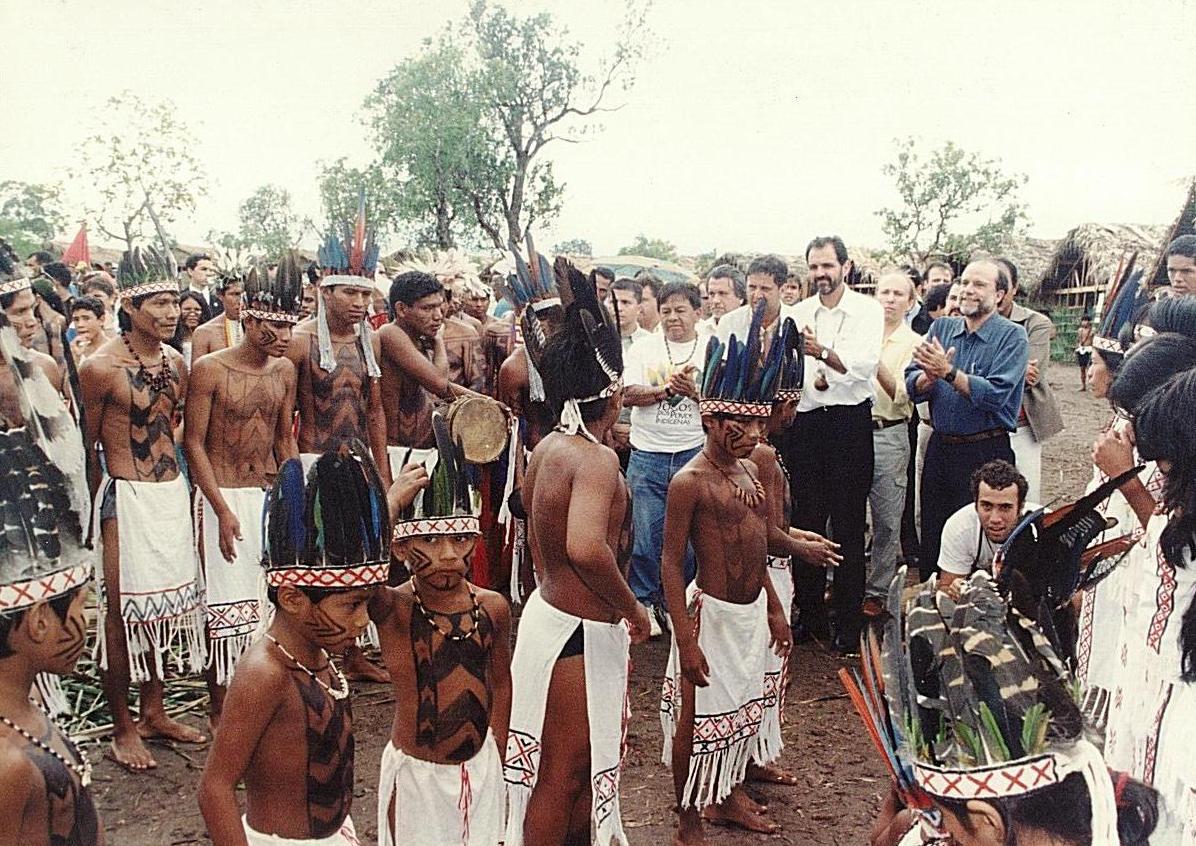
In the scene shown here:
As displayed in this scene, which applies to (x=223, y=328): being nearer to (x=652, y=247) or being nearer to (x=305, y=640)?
(x=305, y=640)

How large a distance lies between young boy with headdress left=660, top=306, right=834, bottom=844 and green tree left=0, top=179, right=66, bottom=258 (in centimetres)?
421

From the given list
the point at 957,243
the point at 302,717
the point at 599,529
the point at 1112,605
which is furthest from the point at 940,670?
the point at 957,243

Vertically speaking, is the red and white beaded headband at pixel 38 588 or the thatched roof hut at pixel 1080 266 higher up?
the thatched roof hut at pixel 1080 266

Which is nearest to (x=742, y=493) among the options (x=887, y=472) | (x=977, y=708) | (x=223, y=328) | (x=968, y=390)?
(x=977, y=708)

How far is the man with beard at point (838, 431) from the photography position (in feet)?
17.7

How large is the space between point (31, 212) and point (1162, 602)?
7.27 meters

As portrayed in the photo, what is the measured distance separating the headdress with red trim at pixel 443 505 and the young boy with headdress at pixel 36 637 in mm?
991

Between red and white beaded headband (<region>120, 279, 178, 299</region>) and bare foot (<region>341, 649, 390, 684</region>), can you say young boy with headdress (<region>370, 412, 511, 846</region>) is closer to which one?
red and white beaded headband (<region>120, 279, 178, 299</region>)

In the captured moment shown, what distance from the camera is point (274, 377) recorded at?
4.25m

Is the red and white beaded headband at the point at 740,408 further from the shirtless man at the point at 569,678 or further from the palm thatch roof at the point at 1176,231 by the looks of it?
the palm thatch roof at the point at 1176,231

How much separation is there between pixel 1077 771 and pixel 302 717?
5.43 ft

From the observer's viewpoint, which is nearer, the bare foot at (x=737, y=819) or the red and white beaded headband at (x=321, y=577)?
the red and white beaded headband at (x=321, y=577)

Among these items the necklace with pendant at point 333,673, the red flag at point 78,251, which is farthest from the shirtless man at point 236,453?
the red flag at point 78,251

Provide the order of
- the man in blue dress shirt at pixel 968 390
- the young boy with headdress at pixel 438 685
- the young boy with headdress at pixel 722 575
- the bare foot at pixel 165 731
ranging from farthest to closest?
the man in blue dress shirt at pixel 968 390 → the bare foot at pixel 165 731 → the young boy with headdress at pixel 722 575 → the young boy with headdress at pixel 438 685
